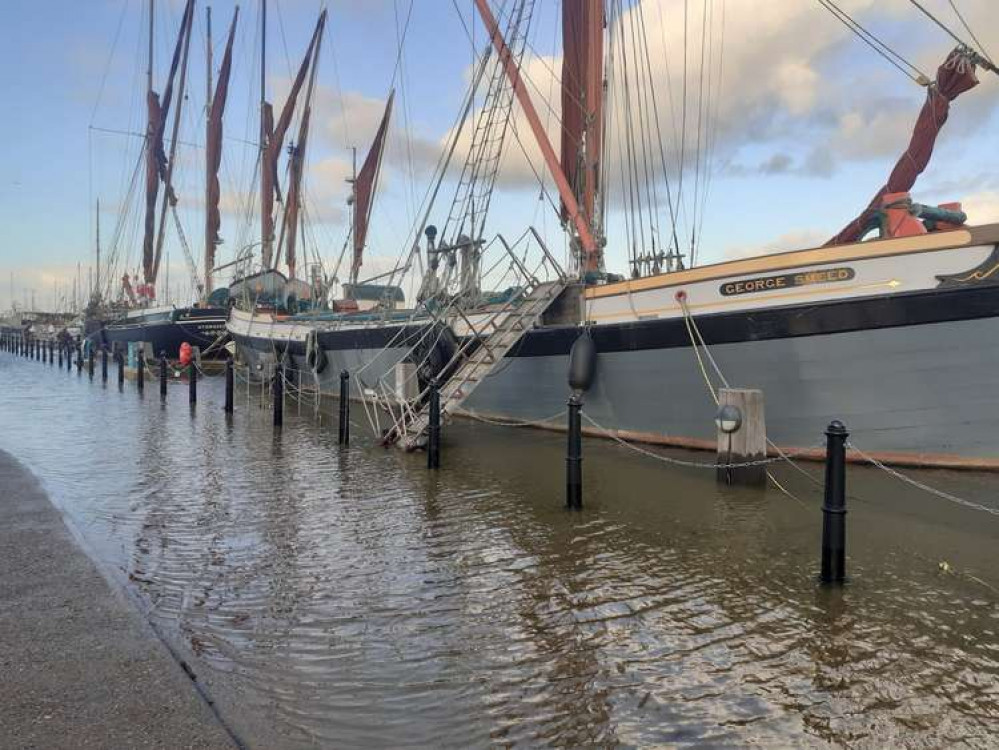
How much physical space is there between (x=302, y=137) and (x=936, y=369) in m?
29.2

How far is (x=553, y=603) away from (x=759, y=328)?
246 inches

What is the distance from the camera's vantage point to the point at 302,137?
32.3 metres

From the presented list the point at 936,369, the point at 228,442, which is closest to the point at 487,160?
the point at 228,442

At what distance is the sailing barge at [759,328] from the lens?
8797 millimetres

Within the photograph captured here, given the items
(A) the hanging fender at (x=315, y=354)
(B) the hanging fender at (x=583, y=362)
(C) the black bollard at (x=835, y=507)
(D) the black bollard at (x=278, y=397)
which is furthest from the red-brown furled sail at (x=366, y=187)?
(C) the black bollard at (x=835, y=507)

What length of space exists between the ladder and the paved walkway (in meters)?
6.77

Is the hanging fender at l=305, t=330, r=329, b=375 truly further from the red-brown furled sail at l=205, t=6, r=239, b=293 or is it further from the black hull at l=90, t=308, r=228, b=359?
the red-brown furled sail at l=205, t=6, r=239, b=293

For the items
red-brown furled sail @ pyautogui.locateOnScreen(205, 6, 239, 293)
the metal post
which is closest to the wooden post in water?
the metal post

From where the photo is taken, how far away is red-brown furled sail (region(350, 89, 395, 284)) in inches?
1189

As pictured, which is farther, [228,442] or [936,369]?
[228,442]

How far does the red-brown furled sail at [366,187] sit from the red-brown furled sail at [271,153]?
12.9 feet

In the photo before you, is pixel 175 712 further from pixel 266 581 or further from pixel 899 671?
pixel 899 671

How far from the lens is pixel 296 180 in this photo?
32.3 metres

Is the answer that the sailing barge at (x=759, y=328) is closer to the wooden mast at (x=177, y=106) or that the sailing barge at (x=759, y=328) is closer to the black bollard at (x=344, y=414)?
the black bollard at (x=344, y=414)
